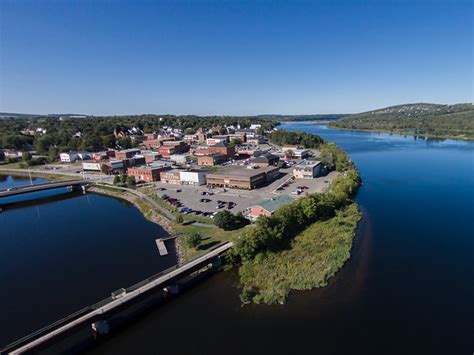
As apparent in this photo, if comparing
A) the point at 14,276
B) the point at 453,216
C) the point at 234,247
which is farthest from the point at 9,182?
the point at 453,216

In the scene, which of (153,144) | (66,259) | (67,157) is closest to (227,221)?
(66,259)

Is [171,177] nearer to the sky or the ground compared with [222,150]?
nearer to the ground

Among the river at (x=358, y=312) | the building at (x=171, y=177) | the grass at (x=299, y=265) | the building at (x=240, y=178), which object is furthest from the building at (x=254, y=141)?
the grass at (x=299, y=265)

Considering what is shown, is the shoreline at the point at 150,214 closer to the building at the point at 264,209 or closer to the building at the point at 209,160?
the building at the point at 264,209

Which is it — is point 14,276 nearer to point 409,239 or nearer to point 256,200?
point 256,200

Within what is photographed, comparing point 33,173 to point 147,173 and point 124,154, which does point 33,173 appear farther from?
point 147,173

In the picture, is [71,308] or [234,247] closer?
[71,308]
